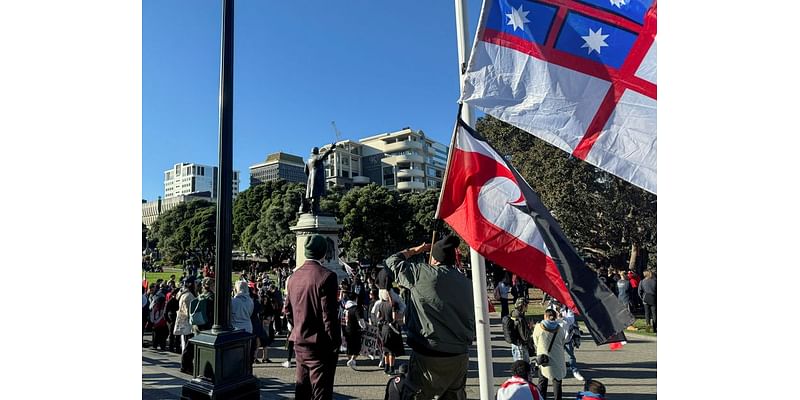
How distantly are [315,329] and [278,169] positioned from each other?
11672 cm

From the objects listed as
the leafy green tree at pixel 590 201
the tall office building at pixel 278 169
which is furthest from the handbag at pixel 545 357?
the tall office building at pixel 278 169

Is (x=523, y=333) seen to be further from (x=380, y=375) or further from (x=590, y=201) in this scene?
(x=590, y=201)

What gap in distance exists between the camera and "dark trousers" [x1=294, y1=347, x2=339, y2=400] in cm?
442

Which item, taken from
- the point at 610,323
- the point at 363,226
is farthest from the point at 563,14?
the point at 363,226

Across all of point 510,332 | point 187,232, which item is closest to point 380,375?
point 510,332

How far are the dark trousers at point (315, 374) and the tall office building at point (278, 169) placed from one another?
114 meters

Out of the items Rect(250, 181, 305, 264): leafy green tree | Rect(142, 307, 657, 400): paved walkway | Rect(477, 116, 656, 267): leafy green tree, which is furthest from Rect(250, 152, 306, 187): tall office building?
Rect(142, 307, 657, 400): paved walkway

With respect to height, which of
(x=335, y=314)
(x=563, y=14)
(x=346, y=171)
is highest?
(x=346, y=171)

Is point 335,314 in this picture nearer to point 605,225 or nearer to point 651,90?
point 651,90

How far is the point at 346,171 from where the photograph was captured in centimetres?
10025

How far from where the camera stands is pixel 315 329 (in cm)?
445

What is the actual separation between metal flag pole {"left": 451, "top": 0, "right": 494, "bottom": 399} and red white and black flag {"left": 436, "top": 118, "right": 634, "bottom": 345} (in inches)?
4.2

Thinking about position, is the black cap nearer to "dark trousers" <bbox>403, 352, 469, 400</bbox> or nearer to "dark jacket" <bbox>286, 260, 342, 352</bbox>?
"dark trousers" <bbox>403, 352, 469, 400</bbox>

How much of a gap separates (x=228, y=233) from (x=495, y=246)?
293 centimetres
